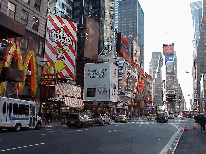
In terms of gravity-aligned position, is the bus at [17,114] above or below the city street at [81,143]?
above

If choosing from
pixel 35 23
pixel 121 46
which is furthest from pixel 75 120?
pixel 121 46

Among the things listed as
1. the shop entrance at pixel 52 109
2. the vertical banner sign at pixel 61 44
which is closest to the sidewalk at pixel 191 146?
the shop entrance at pixel 52 109

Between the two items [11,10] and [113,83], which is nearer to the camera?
[11,10]

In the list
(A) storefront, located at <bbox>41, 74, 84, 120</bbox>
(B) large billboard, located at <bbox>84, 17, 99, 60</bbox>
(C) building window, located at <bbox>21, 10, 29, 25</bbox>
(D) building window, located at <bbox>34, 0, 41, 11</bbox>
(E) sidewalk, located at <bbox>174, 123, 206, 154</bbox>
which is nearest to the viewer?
(E) sidewalk, located at <bbox>174, 123, 206, 154</bbox>

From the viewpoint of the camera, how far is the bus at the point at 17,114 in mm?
22734

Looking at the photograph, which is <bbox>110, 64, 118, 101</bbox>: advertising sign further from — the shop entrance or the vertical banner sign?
the shop entrance

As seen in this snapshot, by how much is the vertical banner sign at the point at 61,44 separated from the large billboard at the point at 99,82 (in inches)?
1038

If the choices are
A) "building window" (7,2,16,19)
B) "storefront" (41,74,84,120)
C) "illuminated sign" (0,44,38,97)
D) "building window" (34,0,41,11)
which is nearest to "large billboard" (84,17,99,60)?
"storefront" (41,74,84,120)

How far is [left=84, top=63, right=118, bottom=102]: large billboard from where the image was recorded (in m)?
81.4

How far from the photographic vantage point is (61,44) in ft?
174

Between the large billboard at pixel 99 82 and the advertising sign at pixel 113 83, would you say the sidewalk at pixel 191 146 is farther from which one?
the advertising sign at pixel 113 83

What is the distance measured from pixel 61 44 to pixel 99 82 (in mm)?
31143

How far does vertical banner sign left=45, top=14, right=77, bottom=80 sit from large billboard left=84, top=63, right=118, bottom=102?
86.5 ft

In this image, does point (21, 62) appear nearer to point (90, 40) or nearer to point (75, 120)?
point (75, 120)
